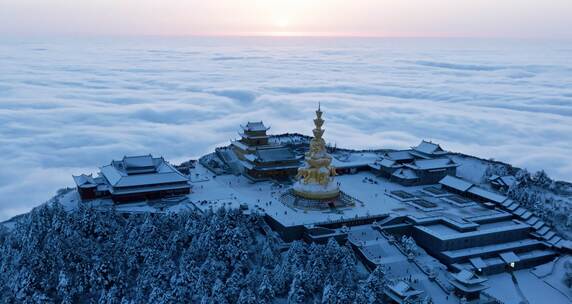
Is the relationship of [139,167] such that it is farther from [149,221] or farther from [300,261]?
[300,261]

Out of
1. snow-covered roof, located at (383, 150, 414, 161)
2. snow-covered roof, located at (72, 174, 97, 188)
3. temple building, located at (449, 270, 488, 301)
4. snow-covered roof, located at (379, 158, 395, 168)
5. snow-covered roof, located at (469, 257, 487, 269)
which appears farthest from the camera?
snow-covered roof, located at (383, 150, 414, 161)

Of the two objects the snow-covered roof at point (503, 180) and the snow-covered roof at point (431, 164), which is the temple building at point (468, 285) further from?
the snow-covered roof at point (503, 180)

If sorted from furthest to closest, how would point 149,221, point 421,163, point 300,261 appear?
point 421,163, point 149,221, point 300,261

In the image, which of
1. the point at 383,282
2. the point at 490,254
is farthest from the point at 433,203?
the point at 383,282

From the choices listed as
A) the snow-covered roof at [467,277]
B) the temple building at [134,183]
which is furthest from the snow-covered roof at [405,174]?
the temple building at [134,183]

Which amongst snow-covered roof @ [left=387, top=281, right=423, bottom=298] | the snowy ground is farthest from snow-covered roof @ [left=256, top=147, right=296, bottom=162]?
the snowy ground

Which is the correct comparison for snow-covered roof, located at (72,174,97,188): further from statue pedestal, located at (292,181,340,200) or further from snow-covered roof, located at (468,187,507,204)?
snow-covered roof, located at (468,187,507,204)

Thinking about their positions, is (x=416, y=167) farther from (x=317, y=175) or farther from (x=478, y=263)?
(x=478, y=263)

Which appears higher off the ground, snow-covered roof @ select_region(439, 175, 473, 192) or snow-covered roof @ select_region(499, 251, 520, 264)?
snow-covered roof @ select_region(439, 175, 473, 192)

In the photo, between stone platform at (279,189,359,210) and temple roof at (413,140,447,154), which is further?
temple roof at (413,140,447,154)
